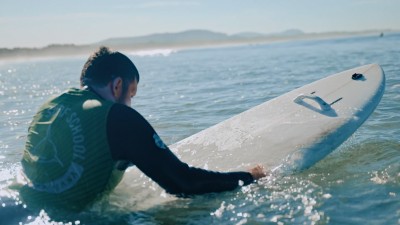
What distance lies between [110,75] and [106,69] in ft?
0.16

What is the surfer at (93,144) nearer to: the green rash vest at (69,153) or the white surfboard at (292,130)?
the green rash vest at (69,153)

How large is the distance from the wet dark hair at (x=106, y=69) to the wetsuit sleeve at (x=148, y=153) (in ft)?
0.89

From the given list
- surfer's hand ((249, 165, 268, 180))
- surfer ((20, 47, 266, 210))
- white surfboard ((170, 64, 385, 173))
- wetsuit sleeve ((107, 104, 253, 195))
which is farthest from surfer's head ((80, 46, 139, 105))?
white surfboard ((170, 64, 385, 173))

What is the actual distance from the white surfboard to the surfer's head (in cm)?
162

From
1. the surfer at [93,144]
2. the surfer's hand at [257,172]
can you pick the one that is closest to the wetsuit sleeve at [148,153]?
the surfer at [93,144]

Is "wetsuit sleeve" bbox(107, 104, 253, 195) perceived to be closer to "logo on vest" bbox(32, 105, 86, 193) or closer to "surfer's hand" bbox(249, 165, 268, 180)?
"logo on vest" bbox(32, 105, 86, 193)

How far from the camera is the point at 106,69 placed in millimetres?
3201

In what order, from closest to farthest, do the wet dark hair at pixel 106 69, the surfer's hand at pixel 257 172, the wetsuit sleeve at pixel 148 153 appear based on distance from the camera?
the wetsuit sleeve at pixel 148 153, the wet dark hair at pixel 106 69, the surfer's hand at pixel 257 172

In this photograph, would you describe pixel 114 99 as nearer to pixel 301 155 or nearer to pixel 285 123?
pixel 301 155

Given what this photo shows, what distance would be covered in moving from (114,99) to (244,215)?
129 centimetres

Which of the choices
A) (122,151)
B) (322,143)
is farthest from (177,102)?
(122,151)

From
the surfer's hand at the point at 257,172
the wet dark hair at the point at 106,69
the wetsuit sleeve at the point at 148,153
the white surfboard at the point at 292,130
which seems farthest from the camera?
the white surfboard at the point at 292,130

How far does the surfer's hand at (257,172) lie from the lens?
4047 mm

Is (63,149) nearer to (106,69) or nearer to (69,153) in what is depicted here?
(69,153)
